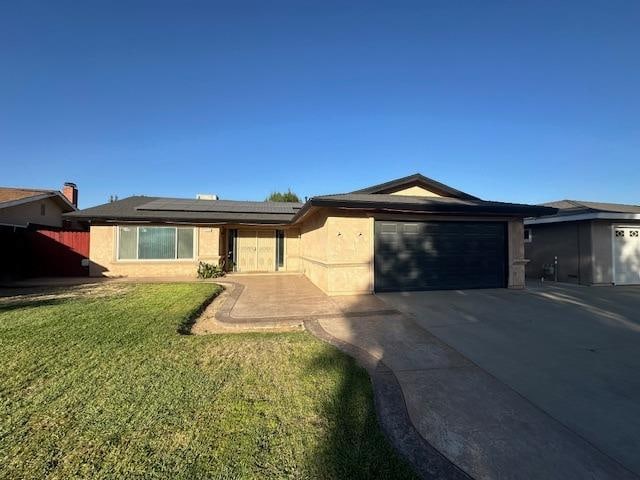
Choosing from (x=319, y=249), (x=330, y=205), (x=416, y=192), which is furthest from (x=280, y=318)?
(x=416, y=192)

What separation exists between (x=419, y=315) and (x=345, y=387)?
3.78 metres

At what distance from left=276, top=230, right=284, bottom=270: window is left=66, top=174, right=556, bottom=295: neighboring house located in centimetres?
231

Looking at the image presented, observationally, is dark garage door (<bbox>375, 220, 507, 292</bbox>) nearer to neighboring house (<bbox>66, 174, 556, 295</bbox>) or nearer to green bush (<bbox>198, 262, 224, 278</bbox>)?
neighboring house (<bbox>66, 174, 556, 295</bbox>)

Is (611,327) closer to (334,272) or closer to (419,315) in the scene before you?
(419,315)

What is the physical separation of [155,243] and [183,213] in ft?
6.22

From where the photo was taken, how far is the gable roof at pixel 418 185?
37.4 ft

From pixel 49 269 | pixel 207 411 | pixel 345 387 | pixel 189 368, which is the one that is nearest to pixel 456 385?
pixel 345 387

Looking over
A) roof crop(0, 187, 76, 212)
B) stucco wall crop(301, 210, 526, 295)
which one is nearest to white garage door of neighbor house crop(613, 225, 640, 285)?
stucco wall crop(301, 210, 526, 295)

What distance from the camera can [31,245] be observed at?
42.3 feet

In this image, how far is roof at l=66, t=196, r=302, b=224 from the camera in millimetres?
13164

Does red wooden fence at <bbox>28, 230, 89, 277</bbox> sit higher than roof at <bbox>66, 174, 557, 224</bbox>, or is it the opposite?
roof at <bbox>66, 174, 557, 224</bbox>

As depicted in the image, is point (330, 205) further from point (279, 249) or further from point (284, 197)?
point (284, 197)

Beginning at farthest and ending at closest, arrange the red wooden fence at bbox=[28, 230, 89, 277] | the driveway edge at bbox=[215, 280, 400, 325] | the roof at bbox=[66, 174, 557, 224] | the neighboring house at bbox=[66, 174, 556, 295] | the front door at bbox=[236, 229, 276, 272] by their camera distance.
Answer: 1. the front door at bbox=[236, 229, 276, 272]
2. the red wooden fence at bbox=[28, 230, 89, 277]
3. the neighboring house at bbox=[66, 174, 556, 295]
4. the roof at bbox=[66, 174, 557, 224]
5. the driveway edge at bbox=[215, 280, 400, 325]

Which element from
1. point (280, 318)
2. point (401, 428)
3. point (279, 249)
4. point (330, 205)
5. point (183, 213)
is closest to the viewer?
point (401, 428)
